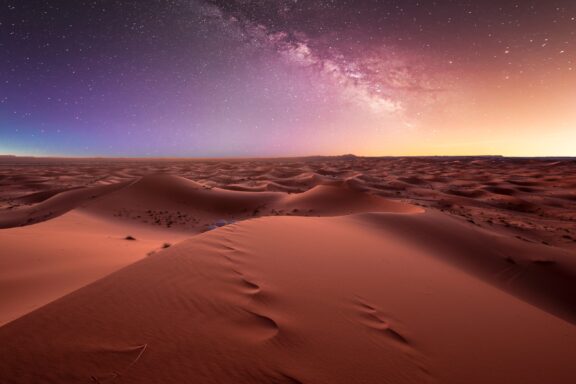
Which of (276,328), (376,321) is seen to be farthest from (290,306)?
(376,321)

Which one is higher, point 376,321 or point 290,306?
point 290,306

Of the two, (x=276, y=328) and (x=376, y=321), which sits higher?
(x=276, y=328)

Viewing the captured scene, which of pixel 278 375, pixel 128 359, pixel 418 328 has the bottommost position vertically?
pixel 418 328

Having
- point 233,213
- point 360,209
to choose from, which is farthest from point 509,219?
point 233,213

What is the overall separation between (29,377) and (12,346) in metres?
0.32

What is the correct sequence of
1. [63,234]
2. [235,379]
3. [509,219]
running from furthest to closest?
1. [509,219]
2. [63,234]
3. [235,379]

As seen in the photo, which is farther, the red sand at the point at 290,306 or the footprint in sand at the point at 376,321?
the footprint in sand at the point at 376,321

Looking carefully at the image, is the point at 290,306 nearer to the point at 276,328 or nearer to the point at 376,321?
the point at 276,328

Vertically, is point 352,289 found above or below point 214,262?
below

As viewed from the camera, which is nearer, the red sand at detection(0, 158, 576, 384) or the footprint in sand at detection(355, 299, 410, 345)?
the red sand at detection(0, 158, 576, 384)

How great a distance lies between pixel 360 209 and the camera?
35.7 ft

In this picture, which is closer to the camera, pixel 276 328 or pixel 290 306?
pixel 276 328

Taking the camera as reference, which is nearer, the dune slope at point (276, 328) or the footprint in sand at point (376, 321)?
the dune slope at point (276, 328)

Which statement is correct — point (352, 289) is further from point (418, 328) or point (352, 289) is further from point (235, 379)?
point (235, 379)
